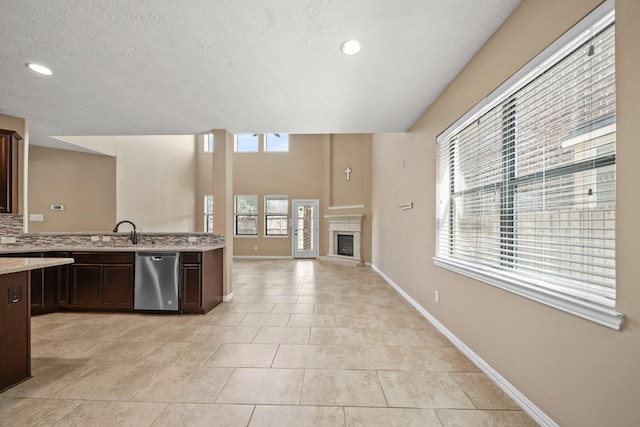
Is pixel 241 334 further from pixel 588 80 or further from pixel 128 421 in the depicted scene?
pixel 588 80

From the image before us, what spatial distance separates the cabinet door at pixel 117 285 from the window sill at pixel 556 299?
13.1 ft

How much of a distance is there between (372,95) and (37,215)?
6.88 meters

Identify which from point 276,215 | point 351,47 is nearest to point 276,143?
point 276,215

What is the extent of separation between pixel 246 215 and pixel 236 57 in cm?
726

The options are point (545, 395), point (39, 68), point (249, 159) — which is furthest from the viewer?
point (249, 159)

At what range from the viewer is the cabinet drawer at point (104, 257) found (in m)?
3.55

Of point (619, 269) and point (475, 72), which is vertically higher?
point (475, 72)

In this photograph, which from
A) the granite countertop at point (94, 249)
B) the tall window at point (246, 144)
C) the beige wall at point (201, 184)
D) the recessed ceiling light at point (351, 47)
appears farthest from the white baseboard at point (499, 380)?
the beige wall at point (201, 184)

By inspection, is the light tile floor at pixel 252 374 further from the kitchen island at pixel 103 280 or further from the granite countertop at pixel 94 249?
the granite countertop at pixel 94 249

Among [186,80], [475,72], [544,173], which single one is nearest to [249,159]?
[186,80]

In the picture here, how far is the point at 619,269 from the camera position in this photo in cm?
119

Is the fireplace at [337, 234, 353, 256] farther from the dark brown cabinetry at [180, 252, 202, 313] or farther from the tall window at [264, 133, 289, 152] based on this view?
the dark brown cabinetry at [180, 252, 202, 313]

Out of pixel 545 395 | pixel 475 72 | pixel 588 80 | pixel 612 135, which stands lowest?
pixel 545 395

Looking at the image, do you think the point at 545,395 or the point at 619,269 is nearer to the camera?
the point at 619,269
